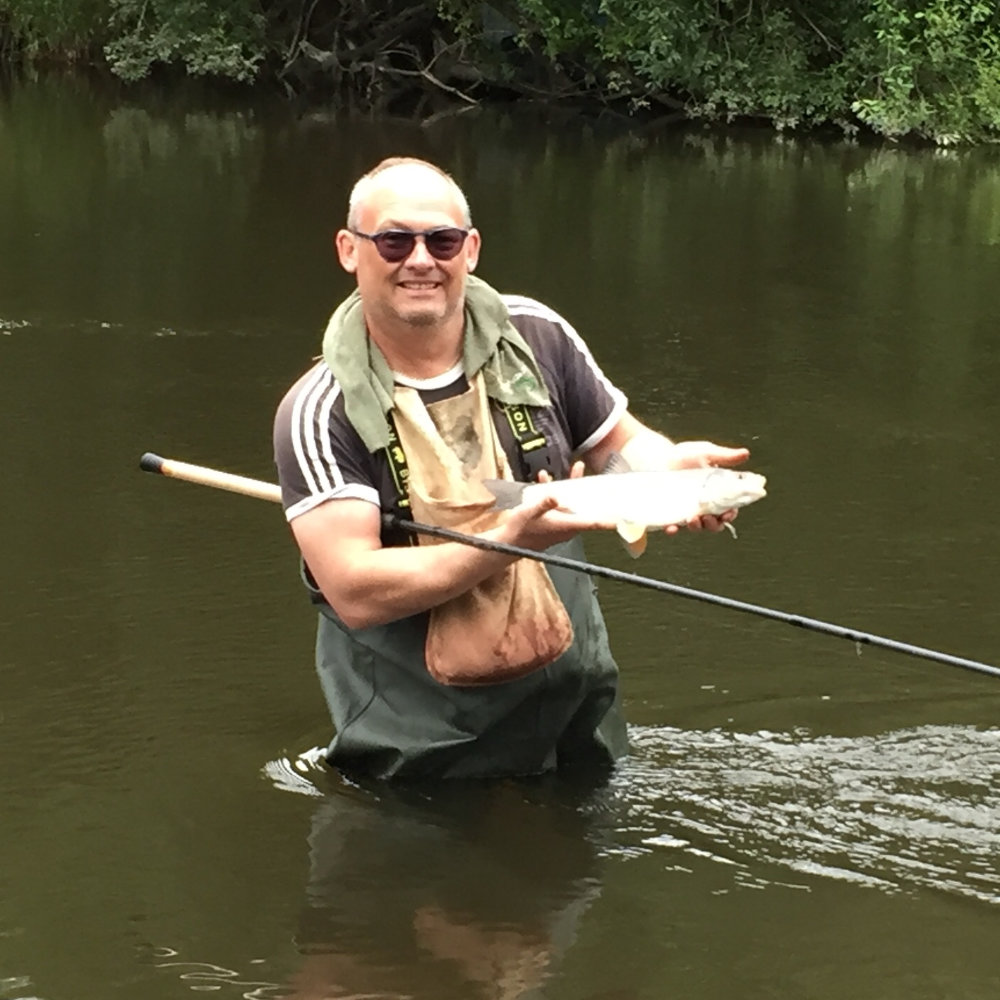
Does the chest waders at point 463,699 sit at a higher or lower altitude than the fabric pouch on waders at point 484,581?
lower

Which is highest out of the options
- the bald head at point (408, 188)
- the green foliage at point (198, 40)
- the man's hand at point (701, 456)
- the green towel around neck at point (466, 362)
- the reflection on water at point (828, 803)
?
the green foliage at point (198, 40)

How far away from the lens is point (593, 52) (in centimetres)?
2806

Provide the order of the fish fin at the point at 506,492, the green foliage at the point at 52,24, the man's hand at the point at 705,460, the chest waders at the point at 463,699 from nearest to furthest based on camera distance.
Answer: the man's hand at the point at 705,460 → the fish fin at the point at 506,492 → the chest waders at the point at 463,699 → the green foliage at the point at 52,24

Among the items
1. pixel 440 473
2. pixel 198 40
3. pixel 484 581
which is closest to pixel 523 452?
pixel 440 473

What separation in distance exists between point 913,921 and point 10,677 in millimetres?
2973

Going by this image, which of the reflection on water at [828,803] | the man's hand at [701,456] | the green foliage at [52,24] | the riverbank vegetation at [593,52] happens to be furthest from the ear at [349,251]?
the green foliage at [52,24]

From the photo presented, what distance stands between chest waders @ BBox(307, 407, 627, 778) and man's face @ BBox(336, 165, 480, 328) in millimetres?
329

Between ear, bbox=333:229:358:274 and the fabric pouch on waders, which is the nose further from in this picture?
the fabric pouch on waders

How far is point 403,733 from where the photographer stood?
4637mm

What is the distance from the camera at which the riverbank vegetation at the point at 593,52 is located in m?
23.7

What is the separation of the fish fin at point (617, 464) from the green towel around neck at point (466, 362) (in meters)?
0.21

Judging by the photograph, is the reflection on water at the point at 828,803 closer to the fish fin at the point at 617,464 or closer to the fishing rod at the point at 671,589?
the fishing rod at the point at 671,589

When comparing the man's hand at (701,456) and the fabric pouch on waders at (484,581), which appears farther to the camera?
the fabric pouch on waders at (484,581)

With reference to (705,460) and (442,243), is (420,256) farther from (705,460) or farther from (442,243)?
(705,460)
